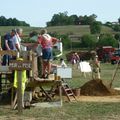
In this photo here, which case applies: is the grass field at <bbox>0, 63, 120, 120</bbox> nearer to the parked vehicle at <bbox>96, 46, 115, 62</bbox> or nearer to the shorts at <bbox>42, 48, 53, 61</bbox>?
the shorts at <bbox>42, 48, 53, 61</bbox>

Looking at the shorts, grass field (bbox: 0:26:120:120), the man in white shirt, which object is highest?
the man in white shirt

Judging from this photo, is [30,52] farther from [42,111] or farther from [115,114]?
[115,114]

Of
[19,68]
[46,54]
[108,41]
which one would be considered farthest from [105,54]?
[19,68]

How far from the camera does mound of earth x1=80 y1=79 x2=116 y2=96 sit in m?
19.7

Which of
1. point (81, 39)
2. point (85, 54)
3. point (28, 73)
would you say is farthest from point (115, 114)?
point (81, 39)

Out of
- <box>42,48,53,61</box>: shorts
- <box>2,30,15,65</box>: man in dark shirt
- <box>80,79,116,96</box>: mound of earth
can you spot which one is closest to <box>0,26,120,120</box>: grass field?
<box>42,48,53,61</box>: shorts

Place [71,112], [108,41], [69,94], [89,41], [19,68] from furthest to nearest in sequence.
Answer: [89,41] < [108,41] < [69,94] < [71,112] < [19,68]

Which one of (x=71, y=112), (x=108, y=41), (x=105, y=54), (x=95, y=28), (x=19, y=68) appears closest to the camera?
(x=19, y=68)

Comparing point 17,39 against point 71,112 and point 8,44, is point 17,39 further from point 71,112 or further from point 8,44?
point 71,112

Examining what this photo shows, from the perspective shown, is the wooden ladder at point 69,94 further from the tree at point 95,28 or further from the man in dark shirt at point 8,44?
the tree at point 95,28

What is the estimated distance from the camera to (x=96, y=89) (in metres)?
20.2

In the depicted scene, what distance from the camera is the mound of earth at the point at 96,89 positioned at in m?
19.7

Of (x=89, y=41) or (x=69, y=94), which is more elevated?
(x=89, y=41)

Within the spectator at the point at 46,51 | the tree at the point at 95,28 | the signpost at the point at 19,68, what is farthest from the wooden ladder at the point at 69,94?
the tree at the point at 95,28
